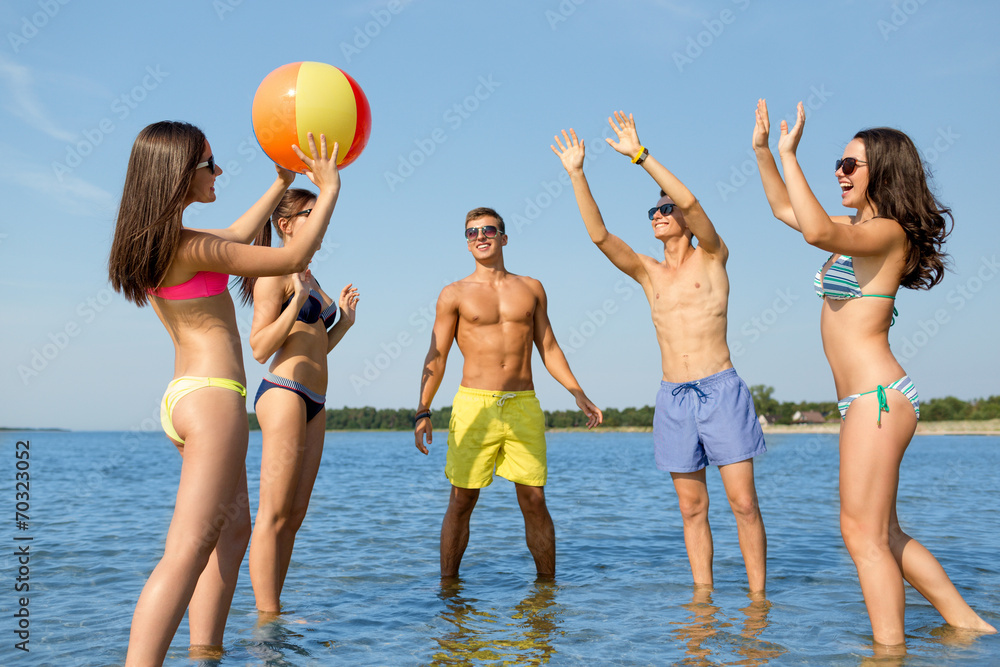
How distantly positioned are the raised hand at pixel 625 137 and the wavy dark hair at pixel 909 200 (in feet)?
5.23

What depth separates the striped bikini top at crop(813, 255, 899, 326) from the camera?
3649 millimetres

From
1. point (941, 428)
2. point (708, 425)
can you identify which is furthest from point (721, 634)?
point (941, 428)

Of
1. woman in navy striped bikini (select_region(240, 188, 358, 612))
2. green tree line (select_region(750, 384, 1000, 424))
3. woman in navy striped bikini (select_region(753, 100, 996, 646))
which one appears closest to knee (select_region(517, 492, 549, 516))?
woman in navy striped bikini (select_region(240, 188, 358, 612))

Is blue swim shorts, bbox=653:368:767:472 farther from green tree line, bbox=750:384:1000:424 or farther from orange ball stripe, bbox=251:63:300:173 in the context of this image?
green tree line, bbox=750:384:1000:424

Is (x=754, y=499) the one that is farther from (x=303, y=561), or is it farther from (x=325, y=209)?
(x=303, y=561)

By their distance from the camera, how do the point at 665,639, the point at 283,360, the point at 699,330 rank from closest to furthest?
the point at 665,639, the point at 283,360, the point at 699,330

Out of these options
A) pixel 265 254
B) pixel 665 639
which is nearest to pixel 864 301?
pixel 665 639

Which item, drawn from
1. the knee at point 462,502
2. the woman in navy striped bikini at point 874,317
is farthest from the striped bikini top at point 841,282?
the knee at point 462,502

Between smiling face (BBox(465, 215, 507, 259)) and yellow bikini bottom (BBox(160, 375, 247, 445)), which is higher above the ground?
smiling face (BBox(465, 215, 507, 259))

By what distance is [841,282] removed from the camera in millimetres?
3705

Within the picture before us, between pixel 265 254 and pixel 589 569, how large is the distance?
15.9ft

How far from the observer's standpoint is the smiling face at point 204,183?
312 cm

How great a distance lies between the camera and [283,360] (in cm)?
477

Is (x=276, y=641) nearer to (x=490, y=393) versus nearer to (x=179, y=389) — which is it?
(x=179, y=389)
